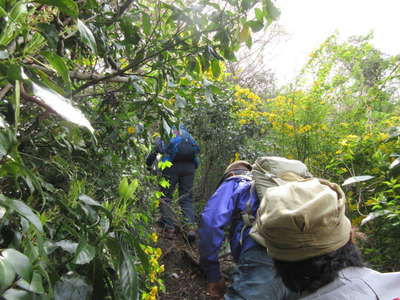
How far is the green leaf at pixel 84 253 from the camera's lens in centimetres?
76

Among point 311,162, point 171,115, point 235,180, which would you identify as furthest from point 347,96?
point 171,115

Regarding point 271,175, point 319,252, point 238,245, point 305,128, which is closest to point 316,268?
point 319,252

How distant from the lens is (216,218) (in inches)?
79.7

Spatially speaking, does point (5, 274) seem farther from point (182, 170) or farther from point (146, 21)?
point (182, 170)

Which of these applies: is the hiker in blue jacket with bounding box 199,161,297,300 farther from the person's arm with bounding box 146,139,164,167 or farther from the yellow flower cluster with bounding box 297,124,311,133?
the yellow flower cluster with bounding box 297,124,311,133

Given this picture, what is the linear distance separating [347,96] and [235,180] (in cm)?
340

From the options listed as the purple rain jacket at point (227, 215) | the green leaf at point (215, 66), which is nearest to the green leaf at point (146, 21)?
the green leaf at point (215, 66)

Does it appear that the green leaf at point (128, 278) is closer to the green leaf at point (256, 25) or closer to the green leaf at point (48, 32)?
the green leaf at point (48, 32)

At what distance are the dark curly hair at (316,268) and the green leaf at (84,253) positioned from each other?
0.74m

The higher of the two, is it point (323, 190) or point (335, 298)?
point (323, 190)

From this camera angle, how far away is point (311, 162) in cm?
412

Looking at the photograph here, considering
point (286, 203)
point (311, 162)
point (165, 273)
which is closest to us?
point (286, 203)

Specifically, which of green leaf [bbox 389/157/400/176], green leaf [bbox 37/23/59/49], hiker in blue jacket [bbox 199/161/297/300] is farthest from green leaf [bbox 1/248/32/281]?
green leaf [bbox 389/157/400/176]

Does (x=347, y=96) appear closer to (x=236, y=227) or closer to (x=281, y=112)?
(x=281, y=112)
